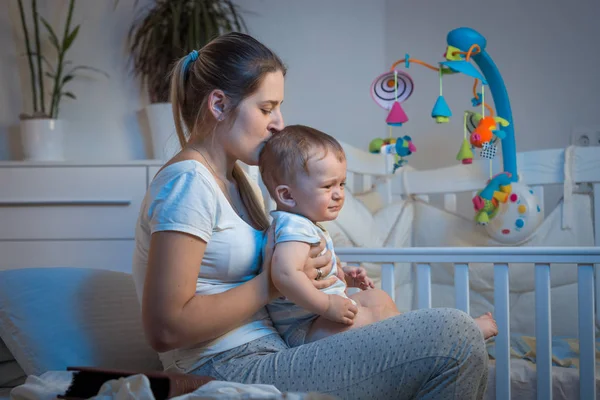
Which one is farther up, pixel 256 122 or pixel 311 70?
pixel 311 70

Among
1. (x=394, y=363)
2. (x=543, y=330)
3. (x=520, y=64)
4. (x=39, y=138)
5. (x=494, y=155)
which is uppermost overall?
(x=520, y=64)

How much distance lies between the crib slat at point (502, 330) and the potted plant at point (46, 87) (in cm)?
179

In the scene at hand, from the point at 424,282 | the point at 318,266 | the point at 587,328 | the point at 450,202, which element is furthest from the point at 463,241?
the point at 318,266

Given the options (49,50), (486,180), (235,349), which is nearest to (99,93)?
(49,50)

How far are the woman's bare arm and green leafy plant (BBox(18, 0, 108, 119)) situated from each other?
1824mm

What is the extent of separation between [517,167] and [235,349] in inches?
51.6

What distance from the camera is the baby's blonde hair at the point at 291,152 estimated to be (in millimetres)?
1079

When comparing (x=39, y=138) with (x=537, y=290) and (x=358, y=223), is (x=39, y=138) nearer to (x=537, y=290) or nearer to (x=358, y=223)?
(x=358, y=223)

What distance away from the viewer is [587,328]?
131cm

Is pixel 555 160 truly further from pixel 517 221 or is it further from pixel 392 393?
pixel 392 393

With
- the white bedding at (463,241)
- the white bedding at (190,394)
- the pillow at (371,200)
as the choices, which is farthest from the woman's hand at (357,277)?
the pillow at (371,200)

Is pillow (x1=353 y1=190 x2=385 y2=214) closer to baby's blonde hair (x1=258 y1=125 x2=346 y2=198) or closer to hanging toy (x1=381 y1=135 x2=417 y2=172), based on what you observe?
hanging toy (x1=381 y1=135 x2=417 y2=172)

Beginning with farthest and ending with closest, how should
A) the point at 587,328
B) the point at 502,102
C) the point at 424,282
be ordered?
1. the point at 502,102
2. the point at 424,282
3. the point at 587,328

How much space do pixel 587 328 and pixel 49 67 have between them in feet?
7.51
